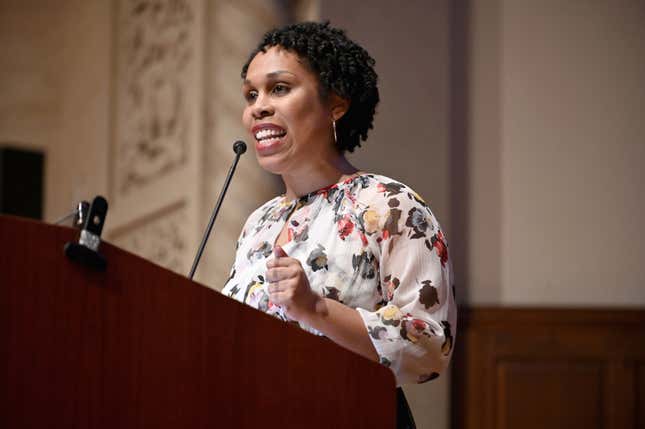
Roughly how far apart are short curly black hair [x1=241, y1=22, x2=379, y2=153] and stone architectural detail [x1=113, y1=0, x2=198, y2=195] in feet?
6.19

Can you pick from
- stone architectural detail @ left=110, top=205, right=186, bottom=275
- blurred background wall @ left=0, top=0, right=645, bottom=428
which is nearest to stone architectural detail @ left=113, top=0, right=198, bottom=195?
stone architectural detail @ left=110, top=205, right=186, bottom=275

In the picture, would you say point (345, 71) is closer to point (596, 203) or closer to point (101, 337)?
point (101, 337)

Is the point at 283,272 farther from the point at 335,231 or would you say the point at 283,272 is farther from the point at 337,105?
the point at 337,105

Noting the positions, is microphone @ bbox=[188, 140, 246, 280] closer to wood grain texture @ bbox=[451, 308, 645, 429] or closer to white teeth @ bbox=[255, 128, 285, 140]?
white teeth @ bbox=[255, 128, 285, 140]

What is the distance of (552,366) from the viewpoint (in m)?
2.90

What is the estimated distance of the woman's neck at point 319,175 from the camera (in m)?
1.59

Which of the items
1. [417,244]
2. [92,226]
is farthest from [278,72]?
[92,226]

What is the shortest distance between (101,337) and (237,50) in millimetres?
2561

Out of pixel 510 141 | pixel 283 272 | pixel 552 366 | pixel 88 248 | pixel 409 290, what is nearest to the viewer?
pixel 88 248

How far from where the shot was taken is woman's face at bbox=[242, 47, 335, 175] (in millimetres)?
1544

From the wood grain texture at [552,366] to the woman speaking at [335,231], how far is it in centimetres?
145

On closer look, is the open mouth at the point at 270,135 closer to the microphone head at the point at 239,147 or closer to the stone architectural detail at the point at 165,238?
the microphone head at the point at 239,147

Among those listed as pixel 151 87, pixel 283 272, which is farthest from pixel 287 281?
pixel 151 87

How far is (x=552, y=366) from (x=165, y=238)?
5.53 feet
